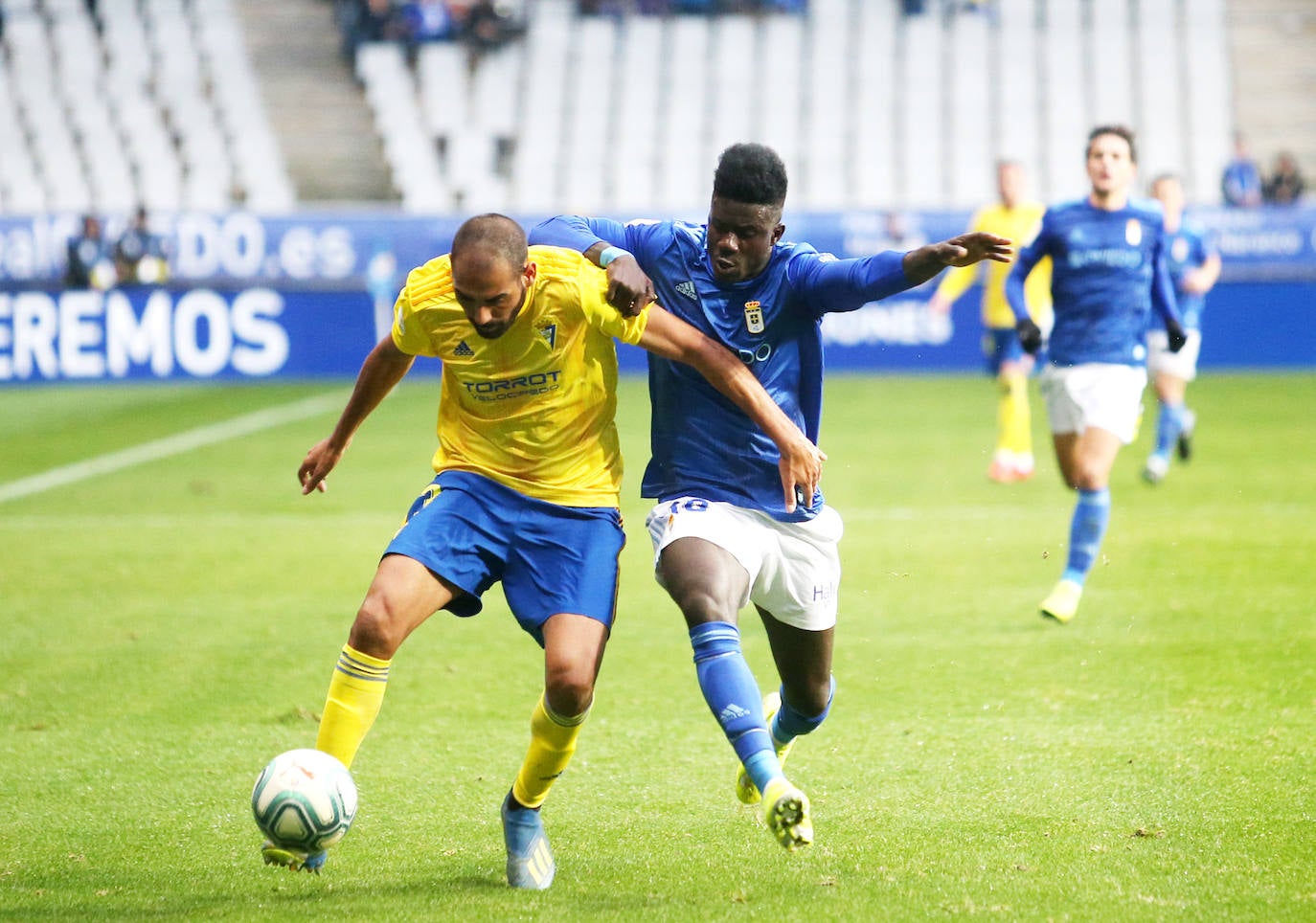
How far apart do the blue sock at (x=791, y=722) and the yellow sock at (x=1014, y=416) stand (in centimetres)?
782

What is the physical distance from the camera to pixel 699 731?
6.09 metres

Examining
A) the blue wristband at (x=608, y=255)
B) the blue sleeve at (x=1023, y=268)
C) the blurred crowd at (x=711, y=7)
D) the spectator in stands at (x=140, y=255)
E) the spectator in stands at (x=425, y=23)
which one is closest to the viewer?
the blue wristband at (x=608, y=255)

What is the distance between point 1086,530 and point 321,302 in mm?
14578

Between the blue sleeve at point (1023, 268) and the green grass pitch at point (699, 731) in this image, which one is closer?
the green grass pitch at point (699, 731)

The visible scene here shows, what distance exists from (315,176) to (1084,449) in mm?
21306

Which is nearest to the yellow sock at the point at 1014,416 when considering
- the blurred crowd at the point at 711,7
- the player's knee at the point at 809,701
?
the player's knee at the point at 809,701

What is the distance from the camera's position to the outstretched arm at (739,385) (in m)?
4.39

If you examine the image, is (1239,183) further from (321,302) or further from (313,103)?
(313,103)

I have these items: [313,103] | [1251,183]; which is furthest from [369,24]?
[1251,183]

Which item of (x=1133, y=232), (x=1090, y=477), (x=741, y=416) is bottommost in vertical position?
(x=1090, y=477)

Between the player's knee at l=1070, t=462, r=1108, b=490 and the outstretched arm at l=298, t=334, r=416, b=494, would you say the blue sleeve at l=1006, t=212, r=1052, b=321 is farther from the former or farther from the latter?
the outstretched arm at l=298, t=334, r=416, b=494

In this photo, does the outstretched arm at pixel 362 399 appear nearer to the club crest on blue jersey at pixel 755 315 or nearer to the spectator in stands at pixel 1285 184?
the club crest on blue jersey at pixel 755 315

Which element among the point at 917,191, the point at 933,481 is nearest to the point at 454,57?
the point at 917,191

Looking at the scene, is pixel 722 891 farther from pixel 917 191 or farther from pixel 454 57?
pixel 454 57
